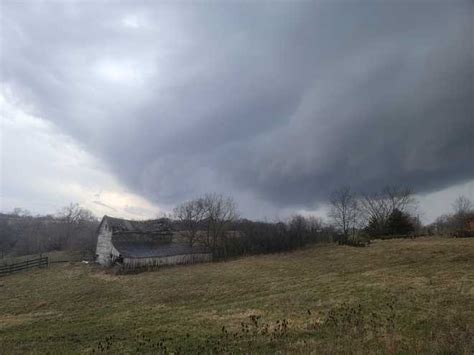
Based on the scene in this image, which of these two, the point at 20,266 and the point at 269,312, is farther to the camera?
the point at 20,266

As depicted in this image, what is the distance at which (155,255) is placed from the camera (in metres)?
51.0

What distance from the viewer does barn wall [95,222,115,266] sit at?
5359cm

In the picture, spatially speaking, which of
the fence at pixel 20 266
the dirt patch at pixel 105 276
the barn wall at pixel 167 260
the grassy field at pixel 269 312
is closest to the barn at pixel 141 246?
the barn wall at pixel 167 260

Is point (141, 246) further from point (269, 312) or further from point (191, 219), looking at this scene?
point (269, 312)

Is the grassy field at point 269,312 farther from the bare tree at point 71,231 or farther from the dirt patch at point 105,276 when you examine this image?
the bare tree at point 71,231

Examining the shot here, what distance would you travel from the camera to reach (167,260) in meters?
51.8

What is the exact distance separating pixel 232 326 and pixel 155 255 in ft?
128

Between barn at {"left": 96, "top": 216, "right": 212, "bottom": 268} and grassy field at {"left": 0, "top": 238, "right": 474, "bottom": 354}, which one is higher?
barn at {"left": 96, "top": 216, "right": 212, "bottom": 268}

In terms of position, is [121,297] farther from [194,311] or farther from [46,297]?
[194,311]

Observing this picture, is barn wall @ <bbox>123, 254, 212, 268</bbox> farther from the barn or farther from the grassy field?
the grassy field

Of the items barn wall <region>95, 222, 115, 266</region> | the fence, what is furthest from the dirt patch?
the fence

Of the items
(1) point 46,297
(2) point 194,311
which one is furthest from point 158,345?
(1) point 46,297

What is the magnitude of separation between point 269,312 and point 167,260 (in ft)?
124

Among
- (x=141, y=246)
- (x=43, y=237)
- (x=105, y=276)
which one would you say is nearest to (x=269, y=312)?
(x=105, y=276)
